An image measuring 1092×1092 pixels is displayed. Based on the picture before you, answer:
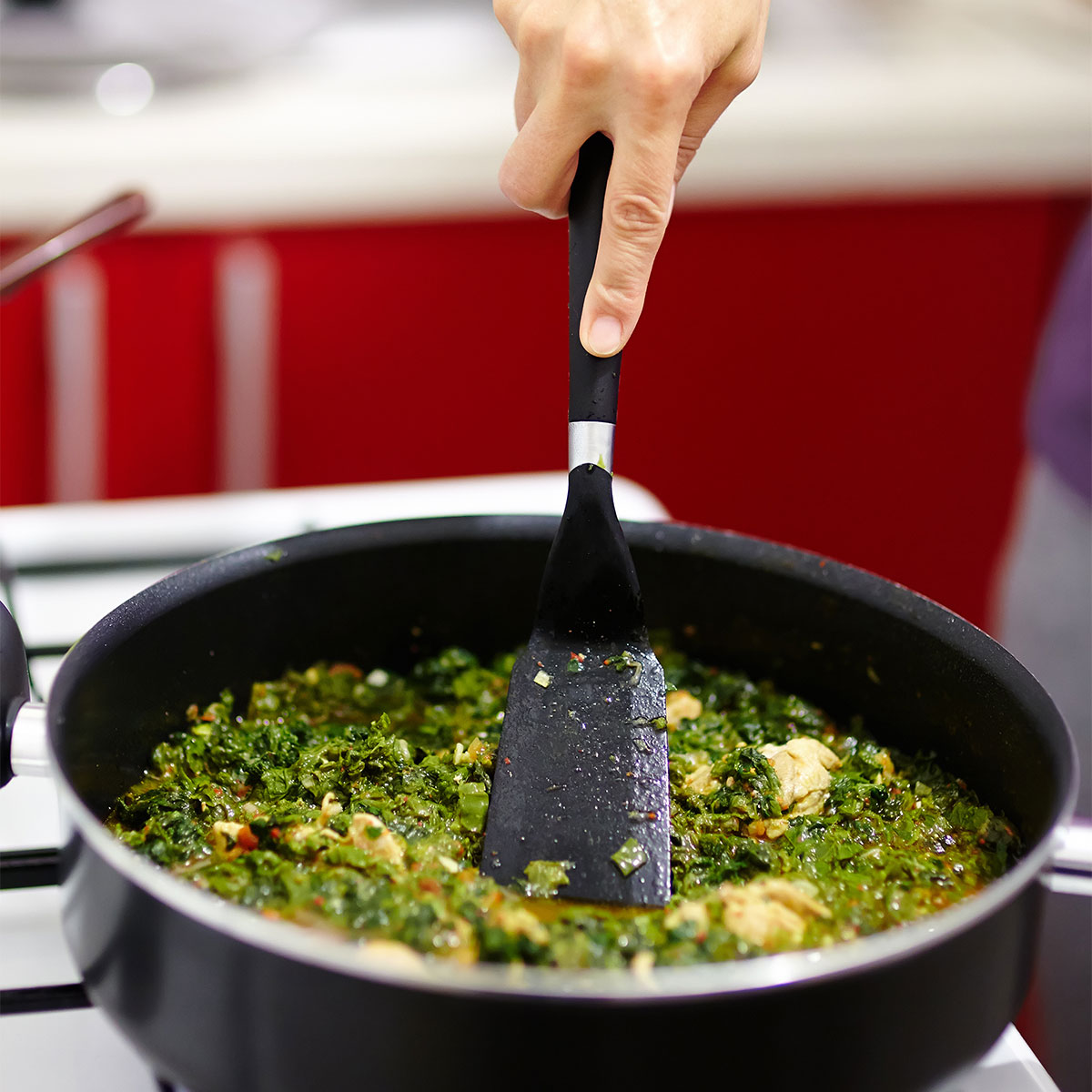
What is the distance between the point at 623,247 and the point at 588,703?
0.41m

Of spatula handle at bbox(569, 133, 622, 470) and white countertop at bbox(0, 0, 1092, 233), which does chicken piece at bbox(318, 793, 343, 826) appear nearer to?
spatula handle at bbox(569, 133, 622, 470)

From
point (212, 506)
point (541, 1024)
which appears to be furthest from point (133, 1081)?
point (212, 506)

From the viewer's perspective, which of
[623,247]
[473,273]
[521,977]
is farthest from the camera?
[473,273]

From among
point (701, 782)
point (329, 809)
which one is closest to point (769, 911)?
point (701, 782)

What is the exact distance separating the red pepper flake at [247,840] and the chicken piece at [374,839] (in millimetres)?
82

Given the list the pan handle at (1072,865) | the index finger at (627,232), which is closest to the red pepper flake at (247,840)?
the index finger at (627,232)

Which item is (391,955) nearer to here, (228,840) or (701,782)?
(228,840)

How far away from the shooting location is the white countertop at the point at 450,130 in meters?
2.54

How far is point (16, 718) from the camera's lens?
943 mm

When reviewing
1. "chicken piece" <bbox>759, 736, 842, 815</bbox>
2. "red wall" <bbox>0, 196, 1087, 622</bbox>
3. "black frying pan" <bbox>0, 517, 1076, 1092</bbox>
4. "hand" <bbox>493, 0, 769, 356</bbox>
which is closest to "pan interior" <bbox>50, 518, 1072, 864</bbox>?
"black frying pan" <bbox>0, 517, 1076, 1092</bbox>

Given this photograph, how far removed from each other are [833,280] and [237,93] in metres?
1.45

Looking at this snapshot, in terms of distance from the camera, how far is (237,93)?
9.16ft

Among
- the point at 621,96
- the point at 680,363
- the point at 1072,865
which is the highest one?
the point at 621,96

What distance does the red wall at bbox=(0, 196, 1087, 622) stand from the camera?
8.97 ft
